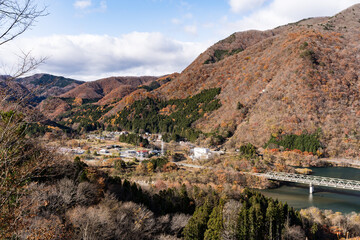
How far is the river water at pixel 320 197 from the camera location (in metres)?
27.5

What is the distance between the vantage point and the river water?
1082 inches

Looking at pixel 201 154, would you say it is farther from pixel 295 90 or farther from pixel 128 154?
pixel 295 90

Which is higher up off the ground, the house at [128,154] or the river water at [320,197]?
the house at [128,154]

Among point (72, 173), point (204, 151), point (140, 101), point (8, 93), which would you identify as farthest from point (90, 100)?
point (8, 93)

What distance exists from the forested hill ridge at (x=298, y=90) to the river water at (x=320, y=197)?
731 inches

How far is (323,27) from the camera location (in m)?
87.4

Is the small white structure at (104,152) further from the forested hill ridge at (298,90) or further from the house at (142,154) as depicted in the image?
the forested hill ridge at (298,90)

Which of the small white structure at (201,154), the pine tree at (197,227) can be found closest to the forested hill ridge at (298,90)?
the small white structure at (201,154)

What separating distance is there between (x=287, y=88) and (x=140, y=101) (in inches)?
2512

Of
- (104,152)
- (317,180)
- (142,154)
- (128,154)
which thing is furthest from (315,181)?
(104,152)

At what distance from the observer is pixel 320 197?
30484mm

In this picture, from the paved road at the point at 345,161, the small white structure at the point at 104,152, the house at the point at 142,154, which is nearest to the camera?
the paved road at the point at 345,161

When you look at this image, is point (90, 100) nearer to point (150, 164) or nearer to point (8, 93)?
point (150, 164)

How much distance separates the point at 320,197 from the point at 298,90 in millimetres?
39535
